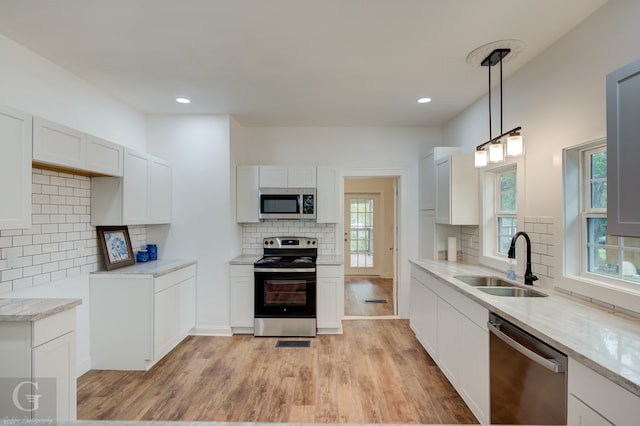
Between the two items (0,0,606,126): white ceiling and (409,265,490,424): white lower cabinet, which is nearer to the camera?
(0,0,606,126): white ceiling

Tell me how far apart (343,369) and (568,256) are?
2063 mm

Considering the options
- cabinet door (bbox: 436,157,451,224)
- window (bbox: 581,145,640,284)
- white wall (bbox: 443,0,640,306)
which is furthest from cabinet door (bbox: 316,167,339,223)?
window (bbox: 581,145,640,284)

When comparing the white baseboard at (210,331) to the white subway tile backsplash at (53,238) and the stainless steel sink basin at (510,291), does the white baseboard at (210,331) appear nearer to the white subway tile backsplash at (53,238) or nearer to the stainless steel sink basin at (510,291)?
the white subway tile backsplash at (53,238)

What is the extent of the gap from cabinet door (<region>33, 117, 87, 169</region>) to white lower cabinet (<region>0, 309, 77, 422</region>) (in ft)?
3.50

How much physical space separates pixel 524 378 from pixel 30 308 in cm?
277

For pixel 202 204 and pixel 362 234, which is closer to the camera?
pixel 202 204

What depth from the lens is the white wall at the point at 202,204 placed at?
12.5 ft

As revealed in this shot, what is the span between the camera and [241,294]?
381 centimetres

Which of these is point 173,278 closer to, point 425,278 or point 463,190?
point 425,278

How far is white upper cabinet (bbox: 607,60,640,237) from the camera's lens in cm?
117

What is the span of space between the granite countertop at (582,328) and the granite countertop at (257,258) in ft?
5.72

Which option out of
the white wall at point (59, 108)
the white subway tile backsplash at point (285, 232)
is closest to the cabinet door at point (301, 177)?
the white subway tile backsplash at point (285, 232)

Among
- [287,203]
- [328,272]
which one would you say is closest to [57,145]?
[287,203]

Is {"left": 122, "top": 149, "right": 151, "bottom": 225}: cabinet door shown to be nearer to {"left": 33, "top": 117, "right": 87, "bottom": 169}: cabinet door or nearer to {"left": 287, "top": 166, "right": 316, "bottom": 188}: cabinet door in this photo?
{"left": 33, "top": 117, "right": 87, "bottom": 169}: cabinet door
